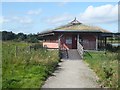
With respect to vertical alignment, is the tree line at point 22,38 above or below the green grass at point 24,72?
above

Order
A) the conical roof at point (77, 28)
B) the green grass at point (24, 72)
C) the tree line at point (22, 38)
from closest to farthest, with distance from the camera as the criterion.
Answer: the green grass at point (24, 72), the conical roof at point (77, 28), the tree line at point (22, 38)

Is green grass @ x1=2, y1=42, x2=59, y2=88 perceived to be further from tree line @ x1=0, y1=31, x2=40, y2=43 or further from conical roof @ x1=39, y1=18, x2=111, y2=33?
tree line @ x1=0, y1=31, x2=40, y2=43

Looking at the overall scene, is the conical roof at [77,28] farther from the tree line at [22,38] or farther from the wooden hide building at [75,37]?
the tree line at [22,38]

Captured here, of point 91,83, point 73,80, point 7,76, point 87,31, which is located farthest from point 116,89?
point 87,31

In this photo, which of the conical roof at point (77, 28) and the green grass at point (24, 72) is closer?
the green grass at point (24, 72)

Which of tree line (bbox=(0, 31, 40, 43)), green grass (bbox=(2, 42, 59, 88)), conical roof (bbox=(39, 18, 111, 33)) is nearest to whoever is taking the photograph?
green grass (bbox=(2, 42, 59, 88))

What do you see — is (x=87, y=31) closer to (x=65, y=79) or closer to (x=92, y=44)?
(x=92, y=44)

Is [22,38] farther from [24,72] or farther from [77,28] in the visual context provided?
[24,72]

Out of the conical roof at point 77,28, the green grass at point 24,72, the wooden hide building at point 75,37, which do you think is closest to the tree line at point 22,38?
the conical roof at point 77,28

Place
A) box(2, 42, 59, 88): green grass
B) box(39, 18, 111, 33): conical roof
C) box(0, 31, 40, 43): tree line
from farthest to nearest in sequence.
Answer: box(0, 31, 40, 43): tree line < box(39, 18, 111, 33): conical roof < box(2, 42, 59, 88): green grass

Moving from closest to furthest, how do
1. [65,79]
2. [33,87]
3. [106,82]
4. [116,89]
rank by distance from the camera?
[116,89]
[33,87]
[106,82]
[65,79]

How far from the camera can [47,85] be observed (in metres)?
14.5

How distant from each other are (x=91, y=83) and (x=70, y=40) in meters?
33.3

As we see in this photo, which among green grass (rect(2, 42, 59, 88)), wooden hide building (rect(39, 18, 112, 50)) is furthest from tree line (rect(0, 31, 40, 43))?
green grass (rect(2, 42, 59, 88))
